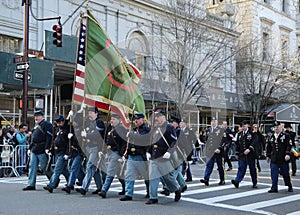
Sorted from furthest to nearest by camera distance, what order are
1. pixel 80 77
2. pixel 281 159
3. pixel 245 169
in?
pixel 245 169 → pixel 80 77 → pixel 281 159

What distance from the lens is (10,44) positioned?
834 inches

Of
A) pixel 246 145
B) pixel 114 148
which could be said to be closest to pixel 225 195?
pixel 246 145

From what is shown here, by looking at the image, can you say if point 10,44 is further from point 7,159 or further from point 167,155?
point 167,155

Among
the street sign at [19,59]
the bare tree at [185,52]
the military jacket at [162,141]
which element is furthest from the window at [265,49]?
the military jacket at [162,141]

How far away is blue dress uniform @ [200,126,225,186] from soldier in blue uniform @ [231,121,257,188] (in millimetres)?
602

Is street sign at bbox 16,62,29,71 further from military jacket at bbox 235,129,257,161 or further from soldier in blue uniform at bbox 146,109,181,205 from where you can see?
soldier in blue uniform at bbox 146,109,181,205

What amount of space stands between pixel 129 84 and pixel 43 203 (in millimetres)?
3947

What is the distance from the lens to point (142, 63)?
84.2 ft

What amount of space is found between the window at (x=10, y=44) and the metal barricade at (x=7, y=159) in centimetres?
702

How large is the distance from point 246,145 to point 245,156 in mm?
298

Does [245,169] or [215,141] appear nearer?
[245,169]

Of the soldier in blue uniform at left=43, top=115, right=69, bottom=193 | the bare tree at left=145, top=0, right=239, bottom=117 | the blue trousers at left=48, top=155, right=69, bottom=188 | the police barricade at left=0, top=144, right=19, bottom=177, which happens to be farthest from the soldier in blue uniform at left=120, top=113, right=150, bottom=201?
the bare tree at left=145, top=0, right=239, bottom=117

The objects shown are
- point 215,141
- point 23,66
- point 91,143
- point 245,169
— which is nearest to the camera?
point 91,143

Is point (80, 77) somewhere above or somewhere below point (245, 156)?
above
